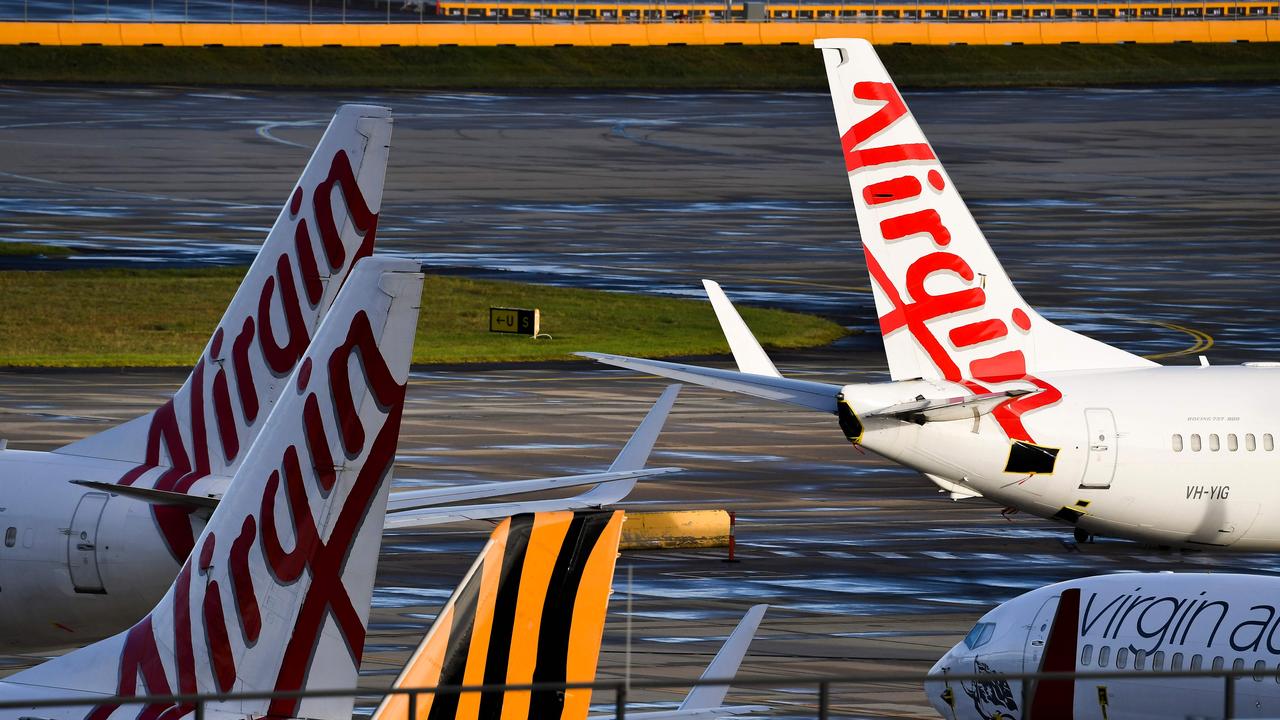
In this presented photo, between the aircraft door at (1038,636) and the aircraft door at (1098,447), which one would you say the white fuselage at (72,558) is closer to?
the aircraft door at (1038,636)

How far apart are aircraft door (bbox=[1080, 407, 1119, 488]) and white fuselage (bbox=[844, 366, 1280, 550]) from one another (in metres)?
0.02

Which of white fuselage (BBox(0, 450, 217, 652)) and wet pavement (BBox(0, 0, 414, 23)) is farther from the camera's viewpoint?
wet pavement (BBox(0, 0, 414, 23))

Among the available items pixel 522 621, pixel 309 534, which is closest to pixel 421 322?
pixel 309 534

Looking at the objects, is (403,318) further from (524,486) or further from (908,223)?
(908,223)

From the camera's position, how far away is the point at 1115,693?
23.1 metres

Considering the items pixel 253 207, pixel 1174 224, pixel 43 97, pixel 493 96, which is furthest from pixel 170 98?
pixel 1174 224

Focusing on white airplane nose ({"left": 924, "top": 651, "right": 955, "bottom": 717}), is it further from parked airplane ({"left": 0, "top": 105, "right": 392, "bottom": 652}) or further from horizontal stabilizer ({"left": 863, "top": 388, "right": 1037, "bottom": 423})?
parked airplane ({"left": 0, "top": 105, "right": 392, "bottom": 652})

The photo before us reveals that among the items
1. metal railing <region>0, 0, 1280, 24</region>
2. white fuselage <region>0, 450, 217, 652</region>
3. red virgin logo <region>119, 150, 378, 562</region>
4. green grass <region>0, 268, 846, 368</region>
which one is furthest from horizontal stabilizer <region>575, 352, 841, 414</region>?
metal railing <region>0, 0, 1280, 24</region>

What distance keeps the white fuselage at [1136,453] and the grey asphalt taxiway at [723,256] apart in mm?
2984

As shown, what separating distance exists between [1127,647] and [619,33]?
14761 centimetres

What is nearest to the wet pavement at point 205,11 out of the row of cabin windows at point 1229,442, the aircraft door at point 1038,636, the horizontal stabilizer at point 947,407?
the horizontal stabilizer at point 947,407

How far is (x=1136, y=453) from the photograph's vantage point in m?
34.4

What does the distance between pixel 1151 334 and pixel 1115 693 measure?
51.1 m

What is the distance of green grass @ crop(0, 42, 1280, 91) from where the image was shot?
6053 inches
